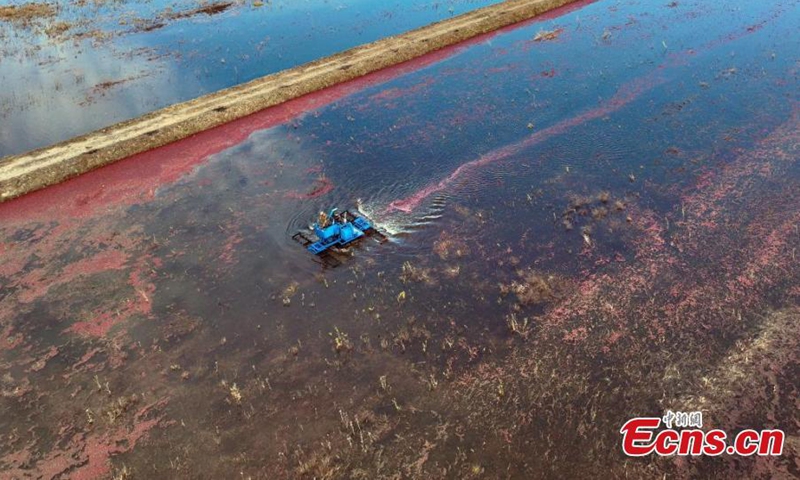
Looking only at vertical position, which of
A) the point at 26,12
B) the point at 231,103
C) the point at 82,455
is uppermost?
the point at 26,12

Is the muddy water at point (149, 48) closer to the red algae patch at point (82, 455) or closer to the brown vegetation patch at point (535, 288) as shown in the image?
the red algae patch at point (82, 455)

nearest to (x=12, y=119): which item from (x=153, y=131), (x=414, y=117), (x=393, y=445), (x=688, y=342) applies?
(x=153, y=131)

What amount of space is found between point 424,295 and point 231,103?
19.5 metres

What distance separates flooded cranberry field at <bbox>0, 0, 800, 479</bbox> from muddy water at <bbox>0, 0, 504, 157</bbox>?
7779 millimetres

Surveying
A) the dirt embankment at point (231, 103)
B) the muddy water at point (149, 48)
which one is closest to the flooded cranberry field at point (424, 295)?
the dirt embankment at point (231, 103)

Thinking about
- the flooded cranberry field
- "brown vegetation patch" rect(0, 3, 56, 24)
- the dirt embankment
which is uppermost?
"brown vegetation patch" rect(0, 3, 56, 24)

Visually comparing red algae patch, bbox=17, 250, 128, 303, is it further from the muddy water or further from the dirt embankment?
the muddy water

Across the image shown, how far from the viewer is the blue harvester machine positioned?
64.0 feet

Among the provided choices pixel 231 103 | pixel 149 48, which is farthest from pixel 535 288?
pixel 149 48

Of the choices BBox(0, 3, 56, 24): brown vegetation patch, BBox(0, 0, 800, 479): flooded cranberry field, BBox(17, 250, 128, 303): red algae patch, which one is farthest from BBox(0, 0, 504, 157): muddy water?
BBox(17, 250, 128, 303): red algae patch

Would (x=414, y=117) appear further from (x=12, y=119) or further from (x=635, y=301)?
(x=12, y=119)

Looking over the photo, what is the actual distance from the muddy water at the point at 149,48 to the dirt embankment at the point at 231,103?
2159mm

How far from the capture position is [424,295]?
17.5 metres

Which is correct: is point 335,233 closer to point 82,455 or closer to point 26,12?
point 82,455
